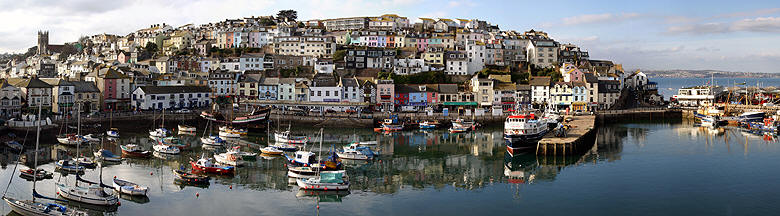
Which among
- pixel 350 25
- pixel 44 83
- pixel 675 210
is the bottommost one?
pixel 675 210

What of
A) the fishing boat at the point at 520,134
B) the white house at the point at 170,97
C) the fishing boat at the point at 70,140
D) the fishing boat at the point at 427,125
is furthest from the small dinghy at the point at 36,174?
the fishing boat at the point at 427,125

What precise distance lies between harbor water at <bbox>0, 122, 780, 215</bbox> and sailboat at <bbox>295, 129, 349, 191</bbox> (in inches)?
17.0

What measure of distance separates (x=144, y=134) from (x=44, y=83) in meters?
12.3

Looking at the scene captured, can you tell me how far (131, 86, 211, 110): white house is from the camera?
5878 cm

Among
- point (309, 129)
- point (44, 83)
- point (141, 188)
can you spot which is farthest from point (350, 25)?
point (141, 188)

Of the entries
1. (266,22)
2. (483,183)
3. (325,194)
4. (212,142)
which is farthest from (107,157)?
(266,22)

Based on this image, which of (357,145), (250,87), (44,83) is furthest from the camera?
(250,87)

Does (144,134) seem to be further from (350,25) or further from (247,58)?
(350,25)

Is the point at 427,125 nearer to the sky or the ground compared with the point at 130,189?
nearer to the sky

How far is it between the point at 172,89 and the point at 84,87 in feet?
27.5

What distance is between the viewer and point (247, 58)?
75.1m

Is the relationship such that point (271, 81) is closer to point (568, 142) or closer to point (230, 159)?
point (230, 159)

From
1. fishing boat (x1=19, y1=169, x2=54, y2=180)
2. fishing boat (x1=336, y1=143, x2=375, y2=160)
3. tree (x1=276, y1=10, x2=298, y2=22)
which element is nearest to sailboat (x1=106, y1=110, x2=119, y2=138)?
fishing boat (x1=19, y1=169, x2=54, y2=180)

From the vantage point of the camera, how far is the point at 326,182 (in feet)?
89.2
